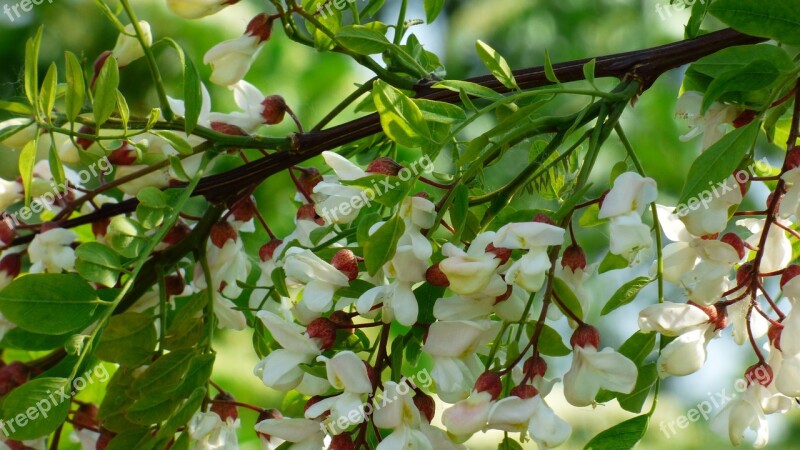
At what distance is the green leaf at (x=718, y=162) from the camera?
307mm

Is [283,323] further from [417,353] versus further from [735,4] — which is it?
[735,4]

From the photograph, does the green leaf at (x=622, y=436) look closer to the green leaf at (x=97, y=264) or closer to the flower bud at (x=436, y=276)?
the flower bud at (x=436, y=276)

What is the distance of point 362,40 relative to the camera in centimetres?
38

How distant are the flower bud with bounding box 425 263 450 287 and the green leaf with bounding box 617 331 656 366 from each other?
0.27ft

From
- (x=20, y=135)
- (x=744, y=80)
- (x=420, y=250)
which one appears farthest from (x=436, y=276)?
(x=20, y=135)

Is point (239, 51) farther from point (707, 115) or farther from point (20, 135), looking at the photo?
point (707, 115)

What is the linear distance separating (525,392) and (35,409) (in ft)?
0.65

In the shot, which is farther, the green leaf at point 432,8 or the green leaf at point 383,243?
the green leaf at point 432,8

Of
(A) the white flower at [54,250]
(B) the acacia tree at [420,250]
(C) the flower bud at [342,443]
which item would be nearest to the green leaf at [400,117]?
(B) the acacia tree at [420,250]

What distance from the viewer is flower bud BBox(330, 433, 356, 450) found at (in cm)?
33

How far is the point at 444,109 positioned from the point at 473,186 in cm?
4

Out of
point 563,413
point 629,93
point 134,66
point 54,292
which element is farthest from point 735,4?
point 134,66

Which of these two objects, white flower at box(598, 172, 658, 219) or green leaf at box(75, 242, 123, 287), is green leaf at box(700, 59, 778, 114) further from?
green leaf at box(75, 242, 123, 287)

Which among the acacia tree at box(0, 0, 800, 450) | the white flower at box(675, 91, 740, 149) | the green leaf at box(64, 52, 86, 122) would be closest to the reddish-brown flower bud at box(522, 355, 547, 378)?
the acacia tree at box(0, 0, 800, 450)
